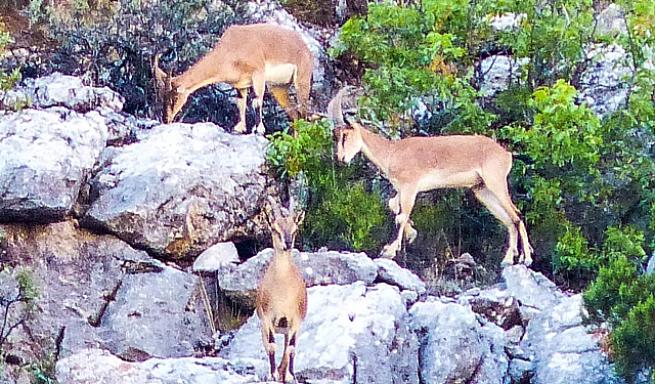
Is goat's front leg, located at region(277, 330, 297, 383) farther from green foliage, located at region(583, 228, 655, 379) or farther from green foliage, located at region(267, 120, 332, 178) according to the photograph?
green foliage, located at region(267, 120, 332, 178)

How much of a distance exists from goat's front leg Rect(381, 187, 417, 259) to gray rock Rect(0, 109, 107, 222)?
281 centimetres

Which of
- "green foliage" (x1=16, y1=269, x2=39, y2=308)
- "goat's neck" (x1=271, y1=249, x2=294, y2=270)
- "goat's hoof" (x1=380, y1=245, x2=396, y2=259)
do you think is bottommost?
"green foliage" (x1=16, y1=269, x2=39, y2=308)

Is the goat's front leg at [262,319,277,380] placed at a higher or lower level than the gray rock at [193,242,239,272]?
lower

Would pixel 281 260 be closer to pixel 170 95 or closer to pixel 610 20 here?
pixel 170 95

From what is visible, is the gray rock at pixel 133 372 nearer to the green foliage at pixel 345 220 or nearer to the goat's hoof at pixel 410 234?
the green foliage at pixel 345 220

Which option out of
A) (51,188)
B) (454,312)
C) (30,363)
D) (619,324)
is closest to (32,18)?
(51,188)

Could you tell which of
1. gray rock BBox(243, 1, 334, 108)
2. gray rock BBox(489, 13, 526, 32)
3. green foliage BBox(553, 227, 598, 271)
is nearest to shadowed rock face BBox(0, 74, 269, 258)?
green foliage BBox(553, 227, 598, 271)

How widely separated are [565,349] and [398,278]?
5.37 feet

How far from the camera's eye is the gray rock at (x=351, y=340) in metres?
8.96

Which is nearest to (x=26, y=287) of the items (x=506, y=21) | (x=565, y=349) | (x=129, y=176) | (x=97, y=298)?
(x=97, y=298)

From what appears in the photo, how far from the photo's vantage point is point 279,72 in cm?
1437

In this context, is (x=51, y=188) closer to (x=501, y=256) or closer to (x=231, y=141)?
(x=231, y=141)

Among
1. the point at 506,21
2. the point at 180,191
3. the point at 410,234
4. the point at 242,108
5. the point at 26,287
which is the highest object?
the point at 506,21

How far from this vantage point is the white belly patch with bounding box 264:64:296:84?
14.3 m
